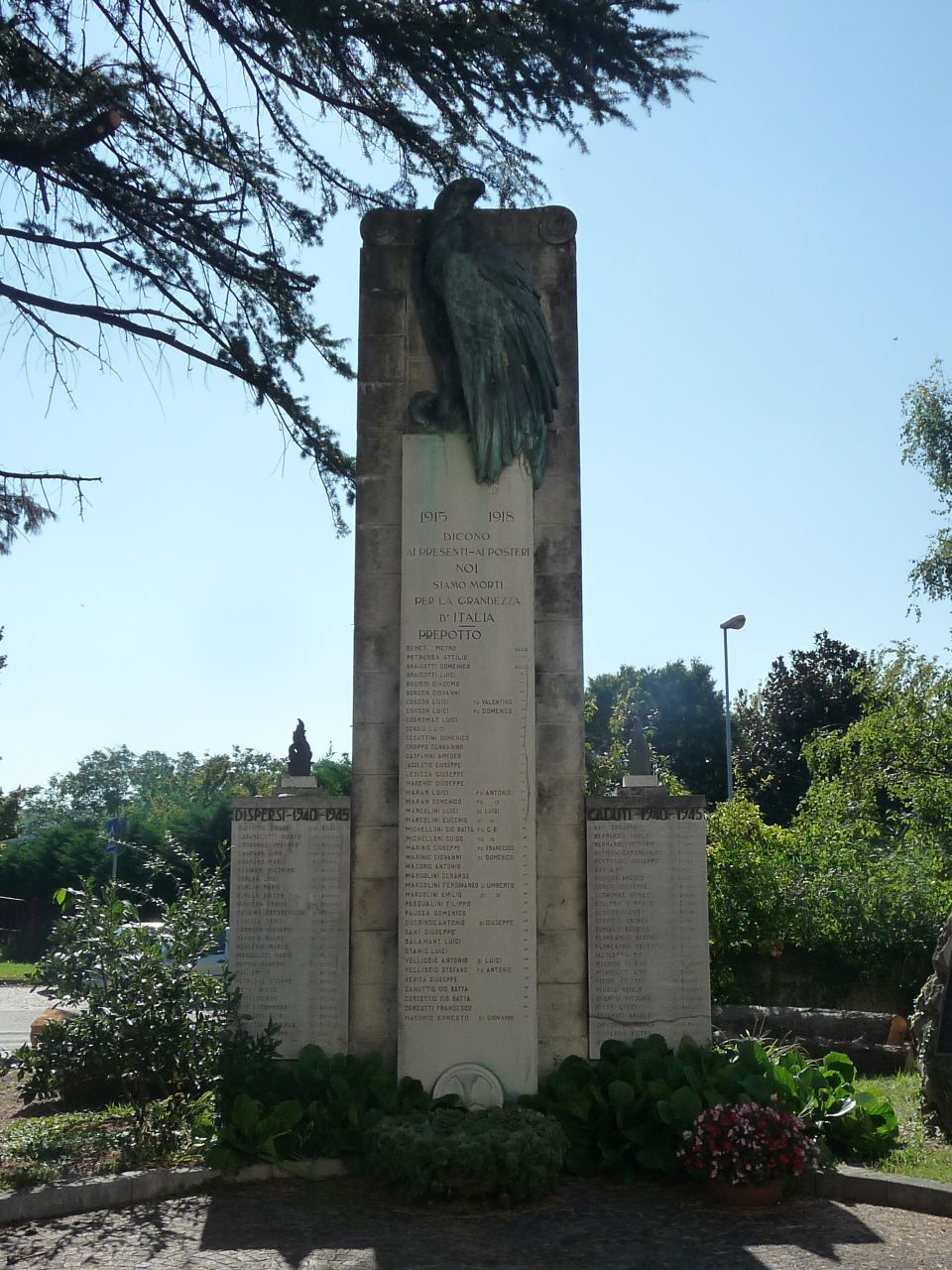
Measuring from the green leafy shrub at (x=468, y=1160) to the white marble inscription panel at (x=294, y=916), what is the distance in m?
1.37

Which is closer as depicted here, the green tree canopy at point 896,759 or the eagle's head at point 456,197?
the eagle's head at point 456,197

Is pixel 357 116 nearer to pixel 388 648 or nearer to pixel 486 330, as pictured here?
pixel 486 330

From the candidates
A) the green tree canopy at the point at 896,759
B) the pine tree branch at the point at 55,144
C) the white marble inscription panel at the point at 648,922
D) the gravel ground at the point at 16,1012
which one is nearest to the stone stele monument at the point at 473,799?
the white marble inscription panel at the point at 648,922

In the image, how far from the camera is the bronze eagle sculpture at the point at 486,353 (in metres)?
8.95

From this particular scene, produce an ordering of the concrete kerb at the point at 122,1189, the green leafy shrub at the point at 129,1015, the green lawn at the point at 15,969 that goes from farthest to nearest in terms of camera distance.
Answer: the green lawn at the point at 15,969
the green leafy shrub at the point at 129,1015
the concrete kerb at the point at 122,1189

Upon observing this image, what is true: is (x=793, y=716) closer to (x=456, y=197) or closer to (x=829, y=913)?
(x=829, y=913)

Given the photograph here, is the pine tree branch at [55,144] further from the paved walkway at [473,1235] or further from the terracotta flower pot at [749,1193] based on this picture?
the terracotta flower pot at [749,1193]

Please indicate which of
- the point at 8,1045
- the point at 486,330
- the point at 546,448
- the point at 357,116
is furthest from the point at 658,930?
the point at 8,1045

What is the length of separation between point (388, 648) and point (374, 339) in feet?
7.70

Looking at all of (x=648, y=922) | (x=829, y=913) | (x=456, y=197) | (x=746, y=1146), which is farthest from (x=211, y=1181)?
(x=829, y=913)

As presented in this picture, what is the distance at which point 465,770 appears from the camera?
853cm

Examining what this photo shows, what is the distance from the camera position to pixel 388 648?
8.88 meters

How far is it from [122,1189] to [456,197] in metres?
7.00

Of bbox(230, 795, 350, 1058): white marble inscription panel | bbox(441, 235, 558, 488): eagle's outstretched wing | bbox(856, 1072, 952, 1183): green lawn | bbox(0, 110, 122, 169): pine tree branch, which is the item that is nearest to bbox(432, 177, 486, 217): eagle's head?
bbox(441, 235, 558, 488): eagle's outstretched wing
